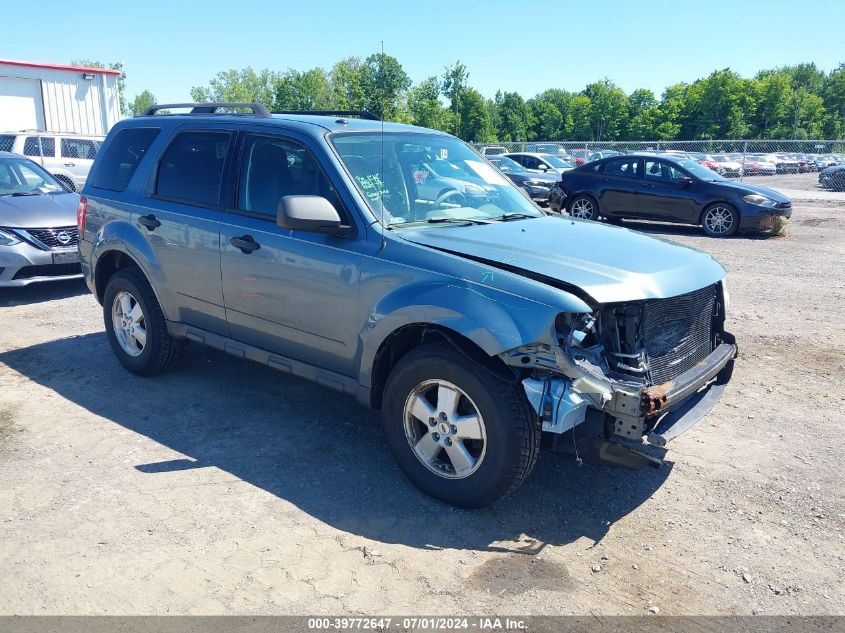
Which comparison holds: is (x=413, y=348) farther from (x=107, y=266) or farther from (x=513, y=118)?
(x=513, y=118)

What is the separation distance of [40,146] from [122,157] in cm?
1263

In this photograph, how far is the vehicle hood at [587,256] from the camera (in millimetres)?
3613

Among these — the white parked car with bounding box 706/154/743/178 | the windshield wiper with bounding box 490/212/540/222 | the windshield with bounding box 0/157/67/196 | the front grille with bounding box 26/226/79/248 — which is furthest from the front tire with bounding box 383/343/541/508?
the white parked car with bounding box 706/154/743/178

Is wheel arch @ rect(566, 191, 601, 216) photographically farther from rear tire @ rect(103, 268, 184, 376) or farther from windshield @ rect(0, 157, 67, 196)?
rear tire @ rect(103, 268, 184, 376)

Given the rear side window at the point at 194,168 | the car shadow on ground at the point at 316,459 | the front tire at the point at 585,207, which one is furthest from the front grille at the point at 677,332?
the front tire at the point at 585,207

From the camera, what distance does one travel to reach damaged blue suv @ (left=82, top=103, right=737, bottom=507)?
353 centimetres

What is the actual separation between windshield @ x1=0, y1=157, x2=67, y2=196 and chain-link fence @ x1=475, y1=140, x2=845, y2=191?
2053cm

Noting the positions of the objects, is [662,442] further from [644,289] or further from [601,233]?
[601,233]

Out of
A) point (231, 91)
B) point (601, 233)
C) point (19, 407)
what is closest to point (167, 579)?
point (19, 407)

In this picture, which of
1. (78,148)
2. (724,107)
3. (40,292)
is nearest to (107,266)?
(40,292)

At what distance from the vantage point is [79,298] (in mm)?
8938

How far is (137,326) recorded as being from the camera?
19.1 ft

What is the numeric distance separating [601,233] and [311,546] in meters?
2.60

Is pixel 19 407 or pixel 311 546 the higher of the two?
pixel 19 407
